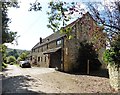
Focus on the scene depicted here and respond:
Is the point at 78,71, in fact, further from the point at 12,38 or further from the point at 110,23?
the point at 110,23

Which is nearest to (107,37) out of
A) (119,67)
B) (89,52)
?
(119,67)

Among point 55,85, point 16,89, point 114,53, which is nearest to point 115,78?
point 114,53

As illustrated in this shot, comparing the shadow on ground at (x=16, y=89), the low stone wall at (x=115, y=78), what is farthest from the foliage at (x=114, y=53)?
the shadow on ground at (x=16, y=89)

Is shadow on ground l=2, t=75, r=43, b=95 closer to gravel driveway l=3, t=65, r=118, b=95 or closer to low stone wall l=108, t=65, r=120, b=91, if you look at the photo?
gravel driveway l=3, t=65, r=118, b=95

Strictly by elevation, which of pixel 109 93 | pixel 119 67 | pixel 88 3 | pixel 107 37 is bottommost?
pixel 109 93

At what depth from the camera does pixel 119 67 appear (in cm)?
1528

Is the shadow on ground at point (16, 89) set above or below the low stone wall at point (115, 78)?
below

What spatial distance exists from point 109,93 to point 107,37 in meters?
3.47

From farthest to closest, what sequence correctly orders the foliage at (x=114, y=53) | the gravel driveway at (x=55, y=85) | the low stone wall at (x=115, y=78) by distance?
the foliage at (x=114, y=53) < the low stone wall at (x=115, y=78) < the gravel driveway at (x=55, y=85)

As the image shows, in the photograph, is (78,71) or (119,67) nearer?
(119,67)

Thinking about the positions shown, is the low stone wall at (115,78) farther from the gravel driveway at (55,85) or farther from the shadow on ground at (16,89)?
the shadow on ground at (16,89)

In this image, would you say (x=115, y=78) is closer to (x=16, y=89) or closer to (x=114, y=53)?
(x=114, y=53)

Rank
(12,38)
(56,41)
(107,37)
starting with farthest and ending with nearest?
(56,41) < (12,38) < (107,37)

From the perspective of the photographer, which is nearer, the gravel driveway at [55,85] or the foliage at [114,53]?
the gravel driveway at [55,85]
